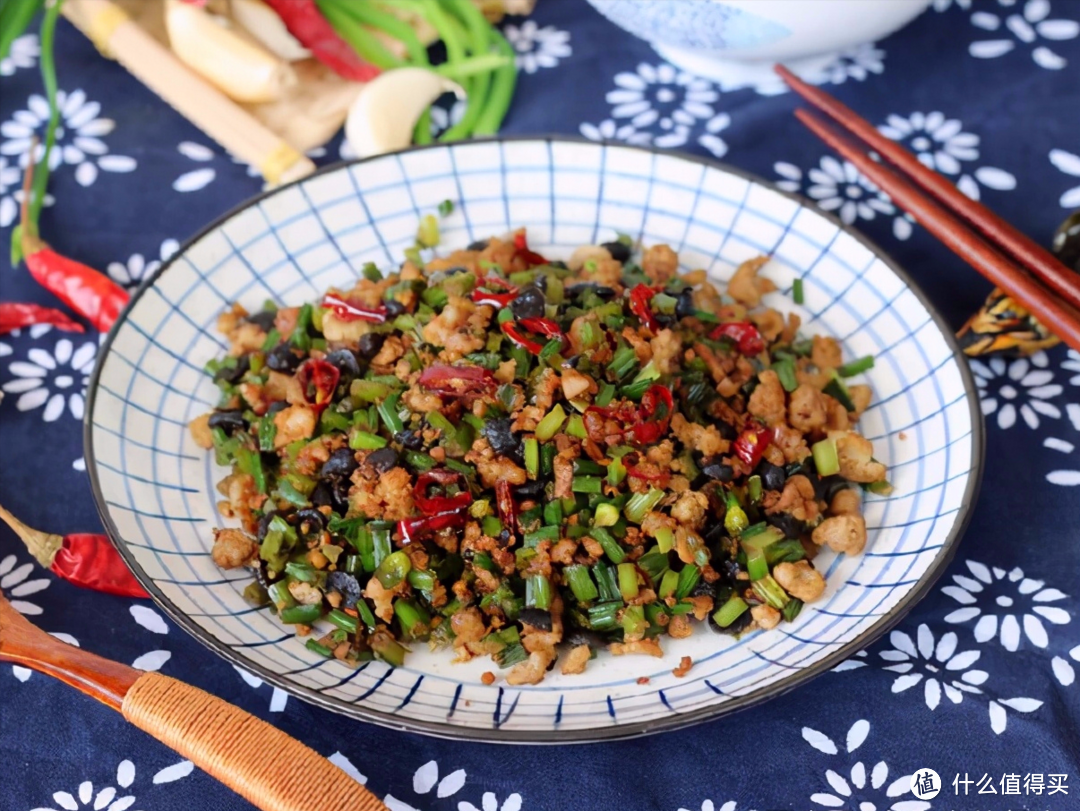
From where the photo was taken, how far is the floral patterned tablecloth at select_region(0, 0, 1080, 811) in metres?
2.22

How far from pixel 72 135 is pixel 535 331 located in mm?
2410

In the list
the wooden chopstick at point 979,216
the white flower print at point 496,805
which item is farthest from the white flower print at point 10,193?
the wooden chopstick at point 979,216

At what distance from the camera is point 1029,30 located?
12.5ft

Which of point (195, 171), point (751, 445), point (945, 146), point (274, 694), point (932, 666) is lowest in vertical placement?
point (274, 694)

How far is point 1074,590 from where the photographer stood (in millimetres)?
2510

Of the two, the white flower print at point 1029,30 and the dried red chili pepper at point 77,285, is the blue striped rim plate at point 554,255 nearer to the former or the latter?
the dried red chili pepper at point 77,285

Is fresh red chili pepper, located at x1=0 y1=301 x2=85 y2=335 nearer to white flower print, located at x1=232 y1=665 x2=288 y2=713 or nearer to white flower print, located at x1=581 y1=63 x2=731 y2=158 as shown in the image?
white flower print, located at x1=232 y1=665 x2=288 y2=713

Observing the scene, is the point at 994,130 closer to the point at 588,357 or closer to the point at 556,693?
the point at 588,357

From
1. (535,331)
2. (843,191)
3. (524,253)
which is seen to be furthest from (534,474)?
(843,191)

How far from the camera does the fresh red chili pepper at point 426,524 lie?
7.52ft

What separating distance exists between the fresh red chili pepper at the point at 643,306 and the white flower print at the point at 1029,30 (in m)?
2.15

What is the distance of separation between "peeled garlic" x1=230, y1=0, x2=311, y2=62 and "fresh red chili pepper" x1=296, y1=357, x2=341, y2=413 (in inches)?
69.1

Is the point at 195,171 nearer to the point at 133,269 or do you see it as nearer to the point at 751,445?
the point at 133,269

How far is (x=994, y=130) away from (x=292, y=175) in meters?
2.69
